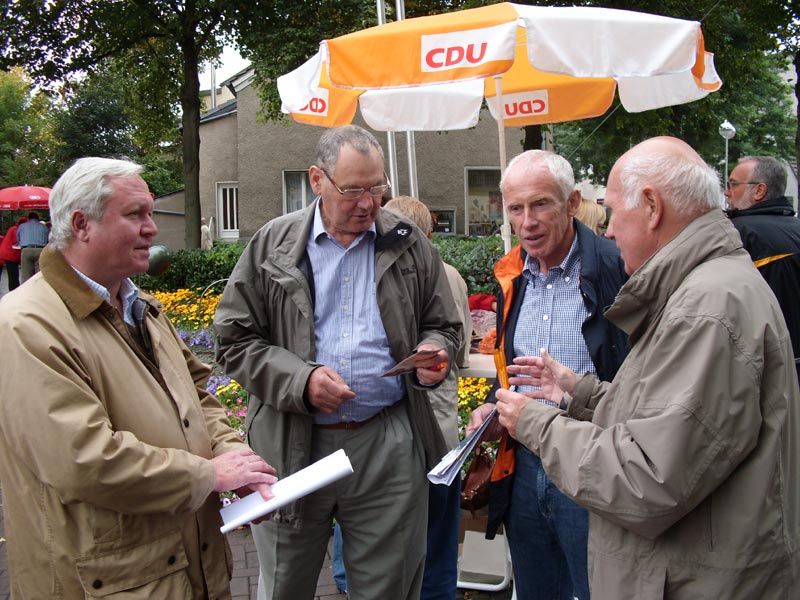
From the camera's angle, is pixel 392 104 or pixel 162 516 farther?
pixel 392 104

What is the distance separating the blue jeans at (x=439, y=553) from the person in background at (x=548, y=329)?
0.80 meters

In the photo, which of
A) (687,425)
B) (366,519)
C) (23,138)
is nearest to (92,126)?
(23,138)

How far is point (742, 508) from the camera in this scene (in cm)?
164

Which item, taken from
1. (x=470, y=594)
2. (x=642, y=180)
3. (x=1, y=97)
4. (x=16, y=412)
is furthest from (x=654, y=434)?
(x=1, y=97)

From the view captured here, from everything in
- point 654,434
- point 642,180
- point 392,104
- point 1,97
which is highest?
point 1,97

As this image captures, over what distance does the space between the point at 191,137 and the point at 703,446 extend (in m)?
16.7

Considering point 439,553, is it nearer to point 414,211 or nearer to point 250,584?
point 250,584

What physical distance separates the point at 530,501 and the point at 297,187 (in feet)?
68.3

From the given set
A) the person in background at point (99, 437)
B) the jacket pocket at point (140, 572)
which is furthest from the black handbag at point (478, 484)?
the jacket pocket at point (140, 572)

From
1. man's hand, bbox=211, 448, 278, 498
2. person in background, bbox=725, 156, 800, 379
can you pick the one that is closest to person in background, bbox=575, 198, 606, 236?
person in background, bbox=725, 156, 800, 379

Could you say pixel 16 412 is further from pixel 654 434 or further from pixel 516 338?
pixel 516 338

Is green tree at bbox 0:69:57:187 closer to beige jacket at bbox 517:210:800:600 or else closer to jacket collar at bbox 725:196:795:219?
jacket collar at bbox 725:196:795:219

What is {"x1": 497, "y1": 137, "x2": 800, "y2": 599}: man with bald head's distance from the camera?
1598 mm

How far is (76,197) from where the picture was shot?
1.99 m
